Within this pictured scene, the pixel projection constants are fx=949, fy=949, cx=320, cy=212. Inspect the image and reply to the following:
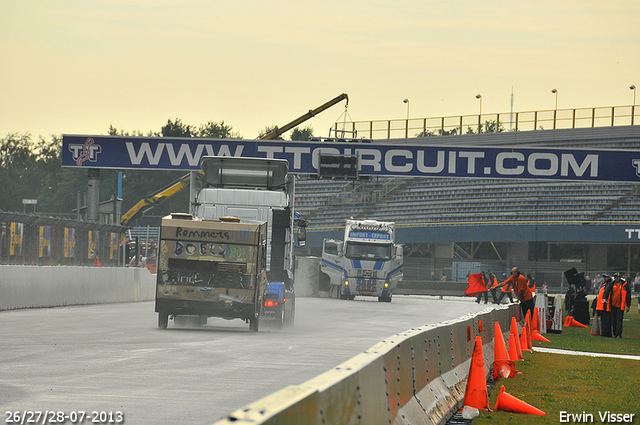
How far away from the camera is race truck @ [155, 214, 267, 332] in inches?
719

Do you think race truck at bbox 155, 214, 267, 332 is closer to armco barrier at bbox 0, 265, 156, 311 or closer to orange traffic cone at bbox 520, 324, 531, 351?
orange traffic cone at bbox 520, 324, 531, 351

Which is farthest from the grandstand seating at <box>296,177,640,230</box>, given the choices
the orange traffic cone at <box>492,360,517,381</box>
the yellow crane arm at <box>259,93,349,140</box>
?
the orange traffic cone at <box>492,360,517,381</box>

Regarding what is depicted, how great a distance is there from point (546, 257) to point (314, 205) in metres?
17.8

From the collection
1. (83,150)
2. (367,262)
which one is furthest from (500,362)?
(367,262)

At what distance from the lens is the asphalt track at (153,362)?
8.95m

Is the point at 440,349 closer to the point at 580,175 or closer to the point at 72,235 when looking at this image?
the point at 72,235

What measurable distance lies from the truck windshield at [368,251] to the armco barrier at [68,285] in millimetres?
13979

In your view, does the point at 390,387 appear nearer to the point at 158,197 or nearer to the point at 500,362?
the point at 500,362

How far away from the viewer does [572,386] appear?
13156mm

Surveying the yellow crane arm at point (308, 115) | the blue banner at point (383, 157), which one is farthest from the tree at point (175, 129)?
the blue banner at point (383, 157)

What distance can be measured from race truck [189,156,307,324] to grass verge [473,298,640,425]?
18.1 ft

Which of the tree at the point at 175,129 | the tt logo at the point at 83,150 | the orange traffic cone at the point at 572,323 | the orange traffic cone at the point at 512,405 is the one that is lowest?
the orange traffic cone at the point at 572,323

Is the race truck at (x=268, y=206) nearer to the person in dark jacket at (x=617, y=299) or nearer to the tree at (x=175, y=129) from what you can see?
the person in dark jacket at (x=617, y=299)

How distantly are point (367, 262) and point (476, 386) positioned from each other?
34852 millimetres
